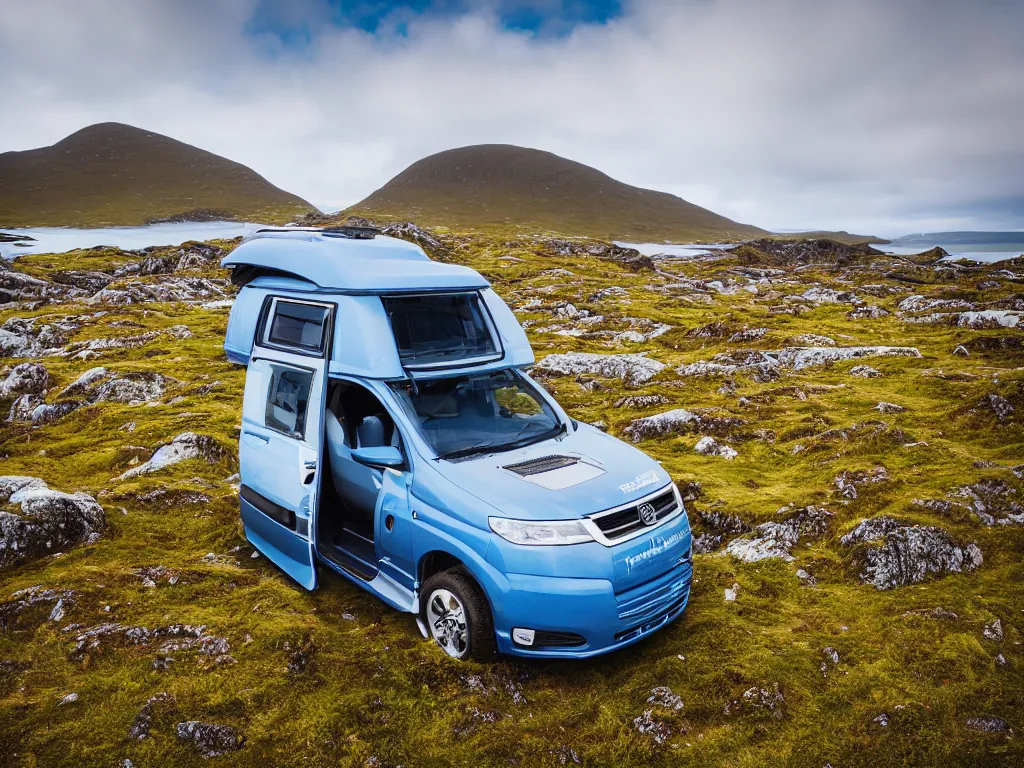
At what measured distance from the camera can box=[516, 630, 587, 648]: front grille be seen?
6648 mm

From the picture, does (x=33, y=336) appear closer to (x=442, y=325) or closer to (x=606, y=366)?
(x=606, y=366)

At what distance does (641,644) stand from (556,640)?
1.51m

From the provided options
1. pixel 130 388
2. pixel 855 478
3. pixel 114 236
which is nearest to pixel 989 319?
pixel 855 478

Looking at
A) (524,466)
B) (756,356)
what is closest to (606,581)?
(524,466)

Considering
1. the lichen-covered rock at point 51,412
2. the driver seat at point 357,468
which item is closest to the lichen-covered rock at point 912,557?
the driver seat at point 357,468

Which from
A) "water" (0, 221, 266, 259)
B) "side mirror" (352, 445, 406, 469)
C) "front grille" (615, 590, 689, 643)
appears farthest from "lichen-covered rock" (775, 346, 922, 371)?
"water" (0, 221, 266, 259)

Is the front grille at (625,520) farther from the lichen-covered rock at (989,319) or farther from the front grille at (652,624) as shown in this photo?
the lichen-covered rock at (989,319)

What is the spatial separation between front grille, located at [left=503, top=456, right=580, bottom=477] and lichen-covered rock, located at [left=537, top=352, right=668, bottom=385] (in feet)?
50.6

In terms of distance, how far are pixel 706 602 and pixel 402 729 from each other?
438 cm

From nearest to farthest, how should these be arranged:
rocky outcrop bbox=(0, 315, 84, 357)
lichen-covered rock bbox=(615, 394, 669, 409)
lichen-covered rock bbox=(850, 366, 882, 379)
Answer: lichen-covered rock bbox=(615, 394, 669, 409), lichen-covered rock bbox=(850, 366, 882, 379), rocky outcrop bbox=(0, 315, 84, 357)

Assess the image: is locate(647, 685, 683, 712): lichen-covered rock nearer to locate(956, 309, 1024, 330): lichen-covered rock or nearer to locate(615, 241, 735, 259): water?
locate(956, 309, 1024, 330): lichen-covered rock

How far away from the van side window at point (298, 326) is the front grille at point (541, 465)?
3274mm

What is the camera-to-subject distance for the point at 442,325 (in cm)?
965

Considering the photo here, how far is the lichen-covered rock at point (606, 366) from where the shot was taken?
76.6 ft
